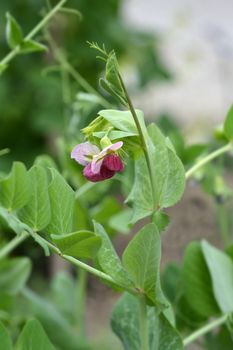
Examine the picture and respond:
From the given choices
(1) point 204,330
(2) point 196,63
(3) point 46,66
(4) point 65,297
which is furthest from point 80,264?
(2) point 196,63

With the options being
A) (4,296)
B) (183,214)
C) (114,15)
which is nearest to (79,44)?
(114,15)

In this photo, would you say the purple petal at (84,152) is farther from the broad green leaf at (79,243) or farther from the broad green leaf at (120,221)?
the broad green leaf at (120,221)

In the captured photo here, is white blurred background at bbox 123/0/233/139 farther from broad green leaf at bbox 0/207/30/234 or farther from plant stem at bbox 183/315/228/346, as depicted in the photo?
broad green leaf at bbox 0/207/30/234

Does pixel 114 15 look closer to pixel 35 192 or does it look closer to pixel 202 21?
pixel 202 21

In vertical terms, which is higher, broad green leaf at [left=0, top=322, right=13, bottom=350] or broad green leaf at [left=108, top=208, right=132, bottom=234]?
broad green leaf at [left=0, top=322, right=13, bottom=350]

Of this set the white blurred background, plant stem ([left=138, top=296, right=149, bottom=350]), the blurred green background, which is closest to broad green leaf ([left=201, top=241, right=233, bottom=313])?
plant stem ([left=138, top=296, right=149, bottom=350])

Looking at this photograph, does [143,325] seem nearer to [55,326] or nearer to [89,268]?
[89,268]
